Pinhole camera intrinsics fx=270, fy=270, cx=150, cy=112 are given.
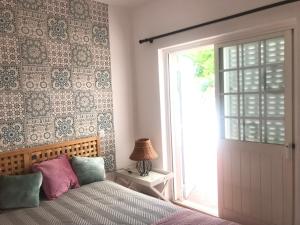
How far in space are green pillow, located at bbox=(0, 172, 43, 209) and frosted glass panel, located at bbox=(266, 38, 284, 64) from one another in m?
2.38

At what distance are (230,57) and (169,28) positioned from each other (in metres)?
0.82

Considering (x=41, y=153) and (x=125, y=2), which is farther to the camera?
(x=125, y=2)

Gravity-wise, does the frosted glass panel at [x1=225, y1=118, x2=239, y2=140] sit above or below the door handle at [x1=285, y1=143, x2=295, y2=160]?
above

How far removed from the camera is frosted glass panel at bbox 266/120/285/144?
7.91 ft

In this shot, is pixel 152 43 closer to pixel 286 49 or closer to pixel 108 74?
pixel 108 74

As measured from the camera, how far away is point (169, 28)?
3.12m

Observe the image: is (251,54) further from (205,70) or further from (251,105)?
(205,70)

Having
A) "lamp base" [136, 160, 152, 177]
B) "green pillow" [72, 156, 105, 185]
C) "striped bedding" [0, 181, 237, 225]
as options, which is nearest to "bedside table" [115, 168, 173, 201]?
"lamp base" [136, 160, 152, 177]

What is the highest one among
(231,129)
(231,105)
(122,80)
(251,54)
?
(251,54)

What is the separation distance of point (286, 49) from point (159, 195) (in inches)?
78.1

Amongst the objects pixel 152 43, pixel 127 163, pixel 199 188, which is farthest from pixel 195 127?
pixel 152 43

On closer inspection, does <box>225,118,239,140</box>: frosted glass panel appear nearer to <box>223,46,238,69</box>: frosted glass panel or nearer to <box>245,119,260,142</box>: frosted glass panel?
<box>245,119,260,142</box>: frosted glass panel

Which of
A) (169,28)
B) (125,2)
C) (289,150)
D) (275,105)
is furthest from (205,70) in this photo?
(289,150)

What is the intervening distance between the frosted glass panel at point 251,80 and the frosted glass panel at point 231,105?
6.3 inches
